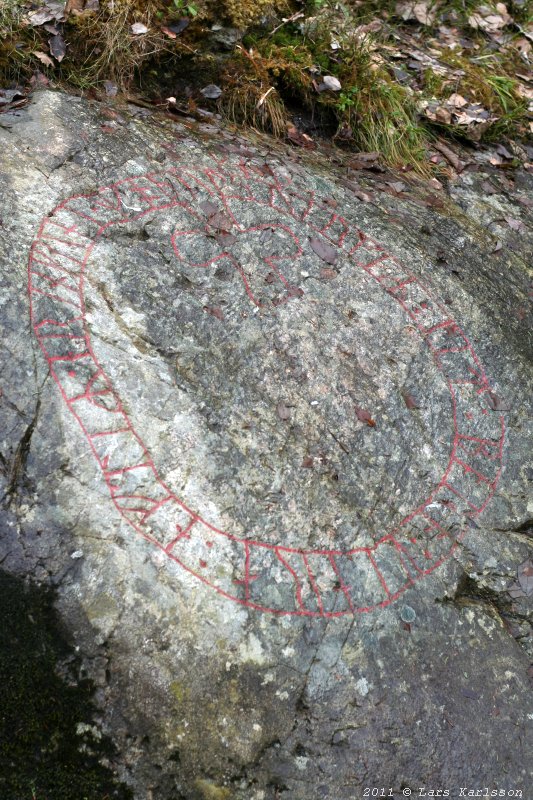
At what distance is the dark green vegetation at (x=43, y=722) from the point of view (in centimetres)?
241

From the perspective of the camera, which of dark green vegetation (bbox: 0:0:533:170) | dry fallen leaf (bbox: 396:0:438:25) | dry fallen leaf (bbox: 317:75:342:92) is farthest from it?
dry fallen leaf (bbox: 396:0:438:25)

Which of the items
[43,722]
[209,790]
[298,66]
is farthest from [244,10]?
[209,790]

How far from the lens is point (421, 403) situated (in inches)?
132

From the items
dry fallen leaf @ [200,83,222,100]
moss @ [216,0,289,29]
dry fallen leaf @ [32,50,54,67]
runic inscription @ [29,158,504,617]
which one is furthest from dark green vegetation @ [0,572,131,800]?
moss @ [216,0,289,29]

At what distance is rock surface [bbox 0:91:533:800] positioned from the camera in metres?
2.58

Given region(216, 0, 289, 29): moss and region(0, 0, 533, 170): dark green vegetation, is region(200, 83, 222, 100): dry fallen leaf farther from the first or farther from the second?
region(216, 0, 289, 29): moss

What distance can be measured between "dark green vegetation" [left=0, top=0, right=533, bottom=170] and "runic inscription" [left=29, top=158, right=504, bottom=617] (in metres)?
0.82

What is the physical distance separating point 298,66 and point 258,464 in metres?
2.71

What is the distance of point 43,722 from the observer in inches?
95.8

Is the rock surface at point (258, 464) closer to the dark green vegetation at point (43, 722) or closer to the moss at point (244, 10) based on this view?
the dark green vegetation at point (43, 722)

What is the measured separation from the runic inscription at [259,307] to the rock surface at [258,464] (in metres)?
0.01

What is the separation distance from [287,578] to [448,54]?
4.24 meters

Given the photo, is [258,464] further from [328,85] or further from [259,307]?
[328,85]

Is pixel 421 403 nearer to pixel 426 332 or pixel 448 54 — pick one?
pixel 426 332
